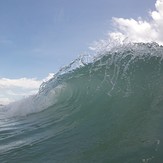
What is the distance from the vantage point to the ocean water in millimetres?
7328

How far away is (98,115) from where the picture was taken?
10852 mm

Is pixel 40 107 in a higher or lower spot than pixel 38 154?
higher

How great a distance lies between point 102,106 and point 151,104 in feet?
6.47

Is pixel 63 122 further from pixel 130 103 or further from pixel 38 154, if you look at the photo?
pixel 38 154

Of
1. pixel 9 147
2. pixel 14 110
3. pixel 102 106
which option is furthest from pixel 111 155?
pixel 14 110

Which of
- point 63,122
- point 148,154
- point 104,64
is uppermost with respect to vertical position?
point 104,64

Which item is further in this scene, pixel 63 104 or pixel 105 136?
pixel 63 104

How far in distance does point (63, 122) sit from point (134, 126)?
9.73 feet

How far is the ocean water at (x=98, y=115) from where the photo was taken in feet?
24.0

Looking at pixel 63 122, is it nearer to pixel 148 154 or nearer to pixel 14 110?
pixel 148 154

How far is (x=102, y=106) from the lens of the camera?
11758 millimetres

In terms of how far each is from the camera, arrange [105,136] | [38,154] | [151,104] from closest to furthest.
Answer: [38,154]
[105,136]
[151,104]

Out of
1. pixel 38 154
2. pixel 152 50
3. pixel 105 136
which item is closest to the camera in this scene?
pixel 38 154

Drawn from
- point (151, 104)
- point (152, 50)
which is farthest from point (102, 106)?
point (152, 50)
